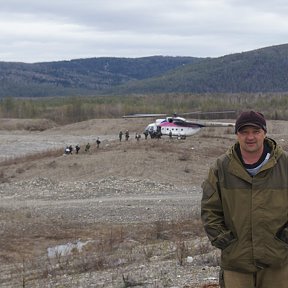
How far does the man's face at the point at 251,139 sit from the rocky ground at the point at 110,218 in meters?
3.48

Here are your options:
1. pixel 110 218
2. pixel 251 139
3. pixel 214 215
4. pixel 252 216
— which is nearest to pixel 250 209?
pixel 252 216

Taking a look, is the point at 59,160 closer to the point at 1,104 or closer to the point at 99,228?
the point at 99,228

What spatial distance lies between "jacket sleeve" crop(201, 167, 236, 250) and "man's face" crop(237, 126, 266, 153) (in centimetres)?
27

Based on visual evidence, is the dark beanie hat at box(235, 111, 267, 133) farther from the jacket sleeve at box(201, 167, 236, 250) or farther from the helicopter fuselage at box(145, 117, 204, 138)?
the helicopter fuselage at box(145, 117, 204, 138)

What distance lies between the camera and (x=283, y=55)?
18700cm

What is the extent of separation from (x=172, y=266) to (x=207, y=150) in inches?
934

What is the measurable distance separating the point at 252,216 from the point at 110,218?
15735 mm

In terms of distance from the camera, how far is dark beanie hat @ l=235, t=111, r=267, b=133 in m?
A: 4.82

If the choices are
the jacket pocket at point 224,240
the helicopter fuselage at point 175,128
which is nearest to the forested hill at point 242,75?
the helicopter fuselage at point 175,128

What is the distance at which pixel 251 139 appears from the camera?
→ 4.77 m

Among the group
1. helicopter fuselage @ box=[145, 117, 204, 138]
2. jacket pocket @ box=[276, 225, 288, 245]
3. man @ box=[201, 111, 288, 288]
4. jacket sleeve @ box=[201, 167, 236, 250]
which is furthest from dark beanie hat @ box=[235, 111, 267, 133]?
helicopter fuselage @ box=[145, 117, 204, 138]

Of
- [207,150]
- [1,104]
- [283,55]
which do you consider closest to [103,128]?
[207,150]

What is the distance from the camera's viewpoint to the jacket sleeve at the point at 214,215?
187 inches

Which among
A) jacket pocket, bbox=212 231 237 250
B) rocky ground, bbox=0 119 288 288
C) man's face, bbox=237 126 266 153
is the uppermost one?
man's face, bbox=237 126 266 153
